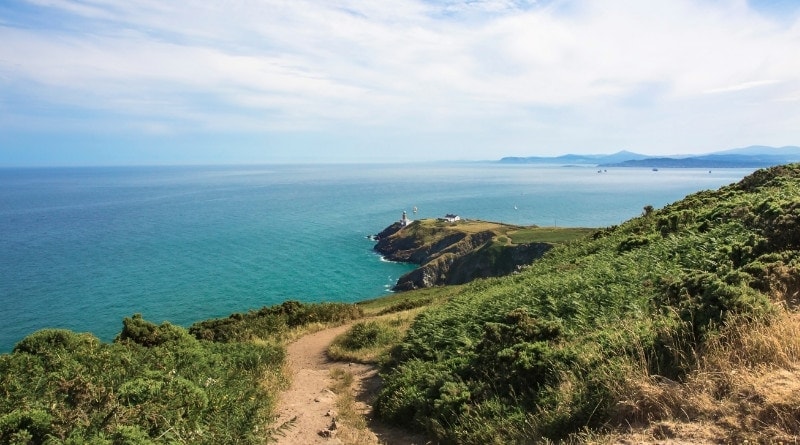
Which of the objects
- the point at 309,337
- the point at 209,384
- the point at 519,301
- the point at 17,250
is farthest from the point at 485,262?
the point at 17,250

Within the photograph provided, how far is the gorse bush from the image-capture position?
20.0ft

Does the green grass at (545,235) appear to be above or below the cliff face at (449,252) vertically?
above

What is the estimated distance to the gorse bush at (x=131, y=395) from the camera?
6.10 m

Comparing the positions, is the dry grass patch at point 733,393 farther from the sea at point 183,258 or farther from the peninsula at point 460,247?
the sea at point 183,258

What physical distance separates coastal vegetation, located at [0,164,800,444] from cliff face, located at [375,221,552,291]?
50.9m

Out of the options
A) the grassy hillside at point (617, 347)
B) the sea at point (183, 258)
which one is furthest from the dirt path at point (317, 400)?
the sea at point (183, 258)

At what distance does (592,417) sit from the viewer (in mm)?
6273

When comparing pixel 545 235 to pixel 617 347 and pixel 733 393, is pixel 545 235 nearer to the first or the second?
pixel 617 347

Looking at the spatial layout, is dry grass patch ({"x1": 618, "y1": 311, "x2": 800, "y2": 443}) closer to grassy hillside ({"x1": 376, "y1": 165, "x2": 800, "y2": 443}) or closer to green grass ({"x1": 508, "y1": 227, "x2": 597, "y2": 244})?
grassy hillside ({"x1": 376, "y1": 165, "x2": 800, "y2": 443})

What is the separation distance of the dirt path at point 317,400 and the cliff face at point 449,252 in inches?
1885

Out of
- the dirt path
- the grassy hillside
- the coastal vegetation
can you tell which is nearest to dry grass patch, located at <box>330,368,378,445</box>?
the dirt path

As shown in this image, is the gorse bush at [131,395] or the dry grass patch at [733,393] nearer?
the dry grass patch at [733,393]

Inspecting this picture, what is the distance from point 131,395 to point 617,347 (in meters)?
7.77

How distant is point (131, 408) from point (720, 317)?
28.3ft
